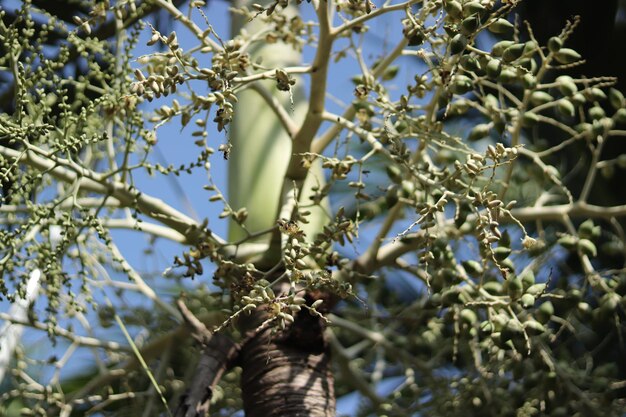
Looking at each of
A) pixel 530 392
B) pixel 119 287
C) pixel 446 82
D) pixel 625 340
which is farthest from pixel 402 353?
pixel 446 82

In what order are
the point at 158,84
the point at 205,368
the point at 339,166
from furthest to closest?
the point at 205,368 → the point at 339,166 → the point at 158,84

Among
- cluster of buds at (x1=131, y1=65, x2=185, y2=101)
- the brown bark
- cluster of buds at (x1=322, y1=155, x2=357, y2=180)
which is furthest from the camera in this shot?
the brown bark

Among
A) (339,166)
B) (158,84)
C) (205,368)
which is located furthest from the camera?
(205,368)

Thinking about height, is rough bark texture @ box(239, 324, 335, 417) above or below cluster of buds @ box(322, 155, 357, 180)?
below

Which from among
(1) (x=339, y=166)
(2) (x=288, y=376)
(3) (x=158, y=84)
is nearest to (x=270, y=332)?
(2) (x=288, y=376)

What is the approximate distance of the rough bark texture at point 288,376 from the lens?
217 cm

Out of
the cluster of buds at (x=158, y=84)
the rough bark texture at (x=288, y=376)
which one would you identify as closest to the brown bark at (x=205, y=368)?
the rough bark texture at (x=288, y=376)

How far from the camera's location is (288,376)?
220cm

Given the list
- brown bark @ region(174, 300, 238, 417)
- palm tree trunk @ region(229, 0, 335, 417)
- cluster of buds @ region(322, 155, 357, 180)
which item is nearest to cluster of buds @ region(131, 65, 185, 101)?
palm tree trunk @ region(229, 0, 335, 417)

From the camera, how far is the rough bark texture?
2.17 metres

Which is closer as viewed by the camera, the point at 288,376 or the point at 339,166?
the point at 339,166

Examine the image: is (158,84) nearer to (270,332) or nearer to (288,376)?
(270,332)

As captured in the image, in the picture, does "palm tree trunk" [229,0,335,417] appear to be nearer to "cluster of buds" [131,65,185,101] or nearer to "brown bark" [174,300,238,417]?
"brown bark" [174,300,238,417]

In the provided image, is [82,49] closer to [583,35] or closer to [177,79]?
[177,79]
